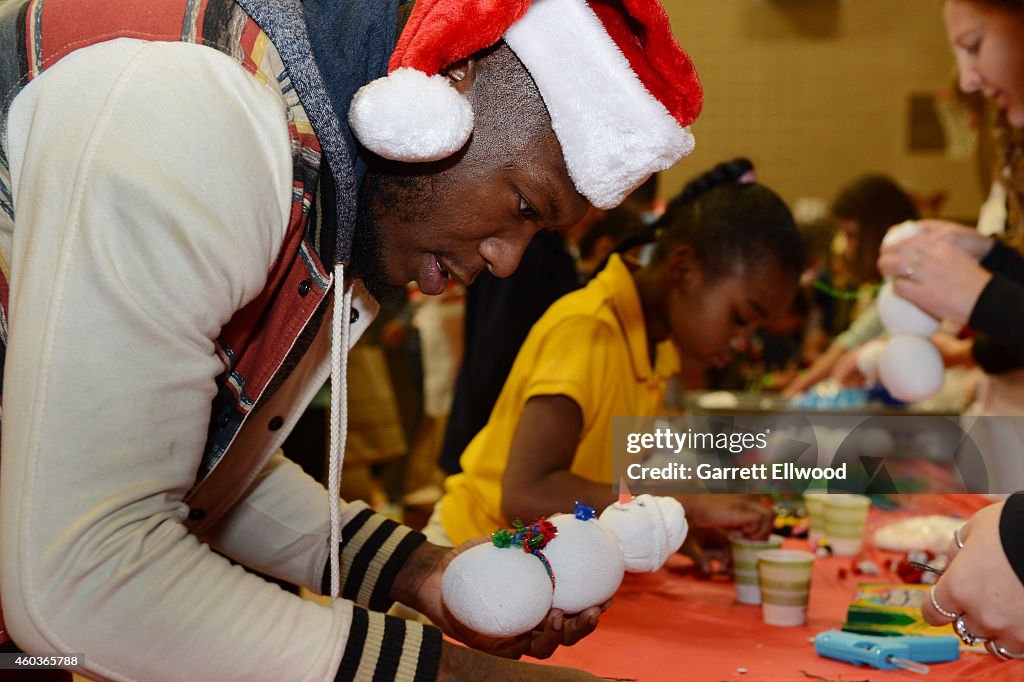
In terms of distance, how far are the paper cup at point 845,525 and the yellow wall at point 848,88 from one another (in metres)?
3.77

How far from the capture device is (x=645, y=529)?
92cm

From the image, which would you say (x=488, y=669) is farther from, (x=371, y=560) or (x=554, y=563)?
(x=371, y=560)

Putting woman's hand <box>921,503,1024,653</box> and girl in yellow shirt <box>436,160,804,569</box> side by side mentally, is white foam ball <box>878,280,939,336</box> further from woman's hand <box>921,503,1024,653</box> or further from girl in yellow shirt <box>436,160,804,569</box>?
woman's hand <box>921,503,1024,653</box>

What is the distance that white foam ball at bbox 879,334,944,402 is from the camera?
162cm

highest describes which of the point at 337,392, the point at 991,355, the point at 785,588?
the point at 337,392

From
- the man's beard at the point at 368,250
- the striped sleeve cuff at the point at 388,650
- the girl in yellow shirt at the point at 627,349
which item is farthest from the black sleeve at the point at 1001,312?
the striped sleeve cuff at the point at 388,650

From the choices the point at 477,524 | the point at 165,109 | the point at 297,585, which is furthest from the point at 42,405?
the point at 477,524

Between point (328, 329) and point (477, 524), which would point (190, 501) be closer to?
point (328, 329)

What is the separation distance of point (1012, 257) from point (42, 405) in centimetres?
165

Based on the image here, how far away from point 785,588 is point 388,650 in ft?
2.03

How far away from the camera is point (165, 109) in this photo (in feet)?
2.02

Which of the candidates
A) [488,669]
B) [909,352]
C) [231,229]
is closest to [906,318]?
[909,352]

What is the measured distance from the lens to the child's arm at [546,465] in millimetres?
1002

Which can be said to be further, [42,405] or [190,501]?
[190,501]
